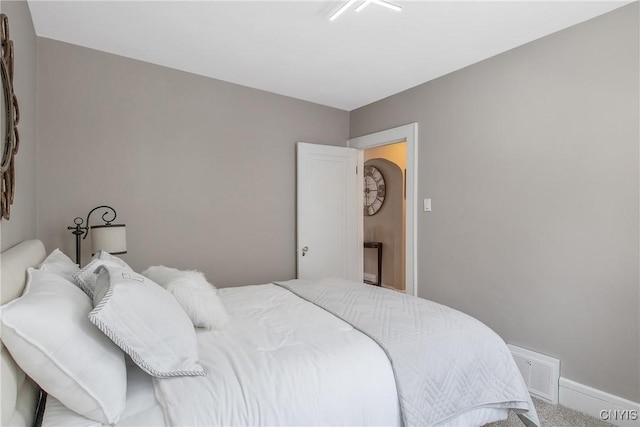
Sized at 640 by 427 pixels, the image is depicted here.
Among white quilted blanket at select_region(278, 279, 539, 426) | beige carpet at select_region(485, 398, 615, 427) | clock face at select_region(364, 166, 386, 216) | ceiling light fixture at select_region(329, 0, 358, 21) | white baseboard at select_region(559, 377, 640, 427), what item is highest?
ceiling light fixture at select_region(329, 0, 358, 21)

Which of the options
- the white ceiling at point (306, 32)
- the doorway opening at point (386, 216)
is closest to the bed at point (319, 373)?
the white ceiling at point (306, 32)

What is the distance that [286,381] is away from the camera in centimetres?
131

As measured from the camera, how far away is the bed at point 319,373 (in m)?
1.14

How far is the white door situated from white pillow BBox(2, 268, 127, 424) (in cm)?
272

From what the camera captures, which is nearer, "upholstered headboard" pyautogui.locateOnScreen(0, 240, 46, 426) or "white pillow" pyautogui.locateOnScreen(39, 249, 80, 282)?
"upholstered headboard" pyautogui.locateOnScreen(0, 240, 46, 426)

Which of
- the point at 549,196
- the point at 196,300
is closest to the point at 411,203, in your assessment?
the point at 549,196


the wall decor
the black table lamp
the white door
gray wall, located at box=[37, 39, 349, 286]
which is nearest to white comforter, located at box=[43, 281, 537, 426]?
the wall decor

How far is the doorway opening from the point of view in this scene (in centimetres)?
556

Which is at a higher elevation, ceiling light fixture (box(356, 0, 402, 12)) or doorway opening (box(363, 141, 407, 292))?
ceiling light fixture (box(356, 0, 402, 12))

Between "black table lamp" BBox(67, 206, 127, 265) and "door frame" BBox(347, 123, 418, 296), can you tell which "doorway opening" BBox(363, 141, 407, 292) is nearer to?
"door frame" BBox(347, 123, 418, 296)

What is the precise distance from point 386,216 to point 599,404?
3808mm

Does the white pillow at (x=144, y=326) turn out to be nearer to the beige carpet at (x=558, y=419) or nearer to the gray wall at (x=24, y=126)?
the gray wall at (x=24, y=126)

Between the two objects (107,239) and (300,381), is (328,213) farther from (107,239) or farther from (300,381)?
(300,381)

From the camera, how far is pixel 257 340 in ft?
5.26
